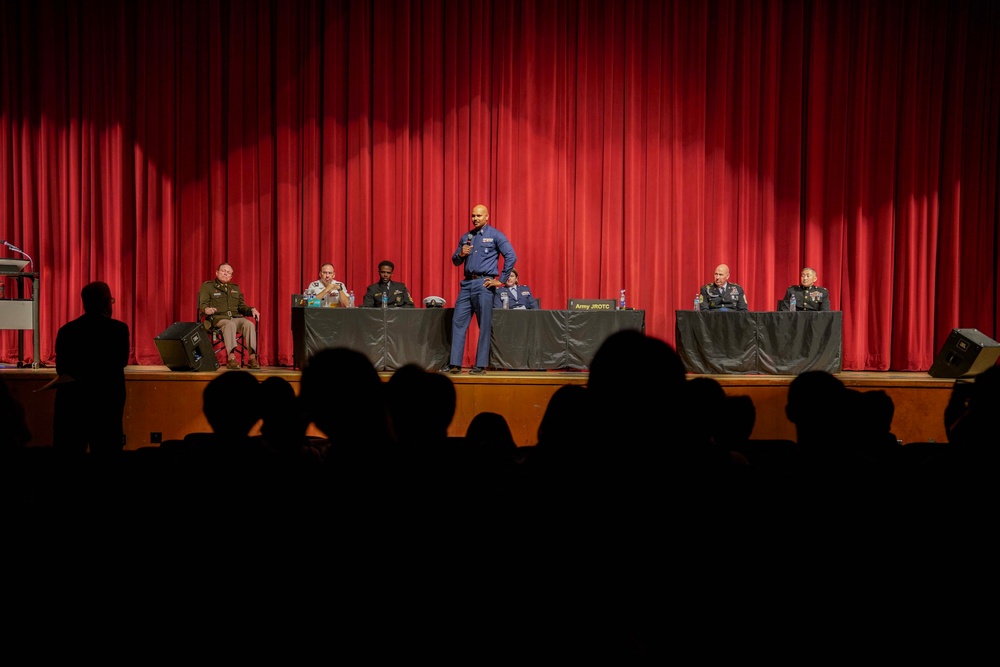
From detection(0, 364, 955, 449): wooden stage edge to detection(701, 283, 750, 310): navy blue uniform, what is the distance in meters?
1.55

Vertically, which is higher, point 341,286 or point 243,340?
point 341,286

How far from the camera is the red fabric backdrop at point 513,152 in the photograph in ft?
27.4

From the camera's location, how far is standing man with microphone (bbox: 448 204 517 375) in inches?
260

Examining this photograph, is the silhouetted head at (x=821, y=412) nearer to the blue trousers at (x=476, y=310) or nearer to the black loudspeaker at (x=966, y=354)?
the blue trousers at (x=476, y=310)

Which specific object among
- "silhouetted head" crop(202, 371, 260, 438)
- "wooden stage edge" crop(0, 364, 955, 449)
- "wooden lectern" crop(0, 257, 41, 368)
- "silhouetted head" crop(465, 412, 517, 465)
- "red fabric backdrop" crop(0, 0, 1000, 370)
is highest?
"red fabric backdrop" crop(0, 0, 1000, 370)

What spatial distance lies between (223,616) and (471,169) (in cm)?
759

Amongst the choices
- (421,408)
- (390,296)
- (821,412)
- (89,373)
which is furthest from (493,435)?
(390,296)

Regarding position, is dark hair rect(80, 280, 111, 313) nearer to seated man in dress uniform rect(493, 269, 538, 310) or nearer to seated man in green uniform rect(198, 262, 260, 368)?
seated man in green uniform rect(198, 262, 260, 368)

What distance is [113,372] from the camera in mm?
3875

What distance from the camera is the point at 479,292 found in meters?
6.64

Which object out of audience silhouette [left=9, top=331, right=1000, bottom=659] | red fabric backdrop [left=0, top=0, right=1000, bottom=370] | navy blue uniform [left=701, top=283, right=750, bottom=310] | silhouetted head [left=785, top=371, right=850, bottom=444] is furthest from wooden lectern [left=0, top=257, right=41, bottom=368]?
silhouetted head [left=785, top=371, right=850, bottom=444]

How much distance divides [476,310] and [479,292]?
178 millimetres

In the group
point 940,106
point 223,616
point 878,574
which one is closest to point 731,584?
point 878,574

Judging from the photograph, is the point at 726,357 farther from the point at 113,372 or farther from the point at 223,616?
the point at 223,616
